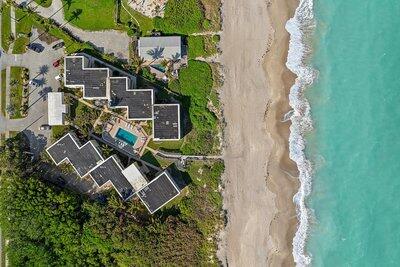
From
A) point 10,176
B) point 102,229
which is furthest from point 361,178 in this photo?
point 10,176

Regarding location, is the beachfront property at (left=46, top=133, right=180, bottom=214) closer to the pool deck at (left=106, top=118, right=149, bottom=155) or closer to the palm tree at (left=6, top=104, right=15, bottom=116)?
the pool deck at (left=106, top=118, right=149, bottom=155)

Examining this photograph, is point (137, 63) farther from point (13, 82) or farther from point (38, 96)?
point (13, 82)

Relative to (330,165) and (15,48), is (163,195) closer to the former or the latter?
(330,165)

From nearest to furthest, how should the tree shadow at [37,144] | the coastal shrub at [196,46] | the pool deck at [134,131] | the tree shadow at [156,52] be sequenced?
the tree shadow at [156,52] < the coastal shrub at [196,46] < the pool deck at [134,131] < the tree shadow at [37,144]

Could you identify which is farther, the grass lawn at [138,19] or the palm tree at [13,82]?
the palm tree at [13,82]

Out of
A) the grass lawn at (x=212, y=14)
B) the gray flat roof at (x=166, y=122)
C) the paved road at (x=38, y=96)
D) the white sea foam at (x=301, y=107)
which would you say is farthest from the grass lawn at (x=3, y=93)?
the white sea foam at (x=301, y=107)

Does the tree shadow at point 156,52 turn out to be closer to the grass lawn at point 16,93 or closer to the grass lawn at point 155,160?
the grass lawn at point 155,160
